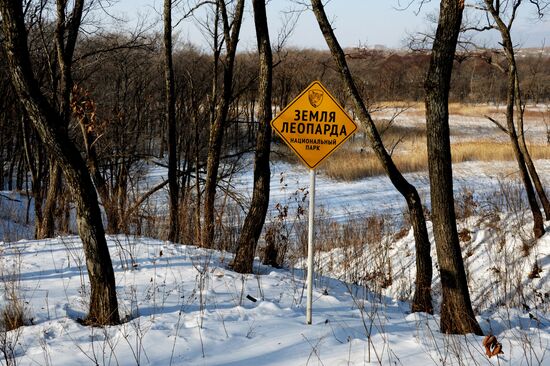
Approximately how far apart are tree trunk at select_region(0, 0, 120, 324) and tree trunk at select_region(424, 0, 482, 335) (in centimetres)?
289

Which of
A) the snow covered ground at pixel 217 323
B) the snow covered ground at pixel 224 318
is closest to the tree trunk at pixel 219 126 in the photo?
the snow covered ground at pixel 224 318

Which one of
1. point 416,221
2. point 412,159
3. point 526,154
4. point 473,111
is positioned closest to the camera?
point 416,221

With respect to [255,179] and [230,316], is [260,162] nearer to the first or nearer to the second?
[255,179]

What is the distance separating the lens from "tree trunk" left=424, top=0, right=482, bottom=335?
501 cm

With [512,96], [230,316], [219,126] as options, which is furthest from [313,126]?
[512,96]

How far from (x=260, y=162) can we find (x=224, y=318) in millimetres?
2428

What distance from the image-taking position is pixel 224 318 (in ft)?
15.6

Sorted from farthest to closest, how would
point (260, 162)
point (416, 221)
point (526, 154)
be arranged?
point (526, 154), point (260, 162), point (416, 221)

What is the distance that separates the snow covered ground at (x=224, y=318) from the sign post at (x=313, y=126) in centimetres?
62

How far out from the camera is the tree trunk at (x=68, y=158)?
4160 millimetres

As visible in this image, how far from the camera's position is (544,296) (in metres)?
7.98

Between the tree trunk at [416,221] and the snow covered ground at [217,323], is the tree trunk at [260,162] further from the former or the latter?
the tree trunk at [416,221]

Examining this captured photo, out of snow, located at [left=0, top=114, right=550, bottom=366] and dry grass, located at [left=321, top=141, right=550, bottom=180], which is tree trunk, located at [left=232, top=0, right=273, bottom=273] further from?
dry grass, located at [left=321, top=141, right=550, bottom=180]

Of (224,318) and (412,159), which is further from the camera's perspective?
(412,159)
